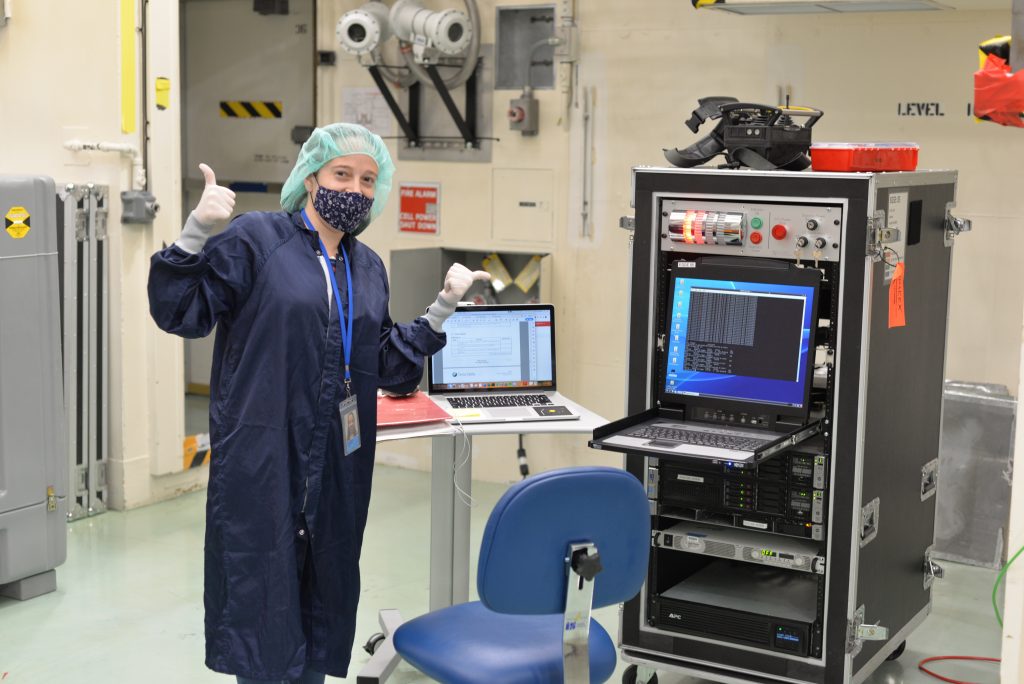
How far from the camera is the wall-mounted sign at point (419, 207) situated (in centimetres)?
570

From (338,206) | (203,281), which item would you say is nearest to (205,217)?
(203,281)

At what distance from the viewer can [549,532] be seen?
2316 millimetres

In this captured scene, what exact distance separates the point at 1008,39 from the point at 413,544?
9.45ft

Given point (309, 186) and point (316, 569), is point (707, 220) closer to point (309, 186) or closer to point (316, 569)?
point (309, 186)

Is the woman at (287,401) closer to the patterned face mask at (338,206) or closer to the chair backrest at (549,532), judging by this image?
the patterned face mask at (338,206)

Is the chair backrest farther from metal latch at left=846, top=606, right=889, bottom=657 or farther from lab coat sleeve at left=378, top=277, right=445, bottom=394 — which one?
metal latch at left=846, top=606, right=889, bottom=657

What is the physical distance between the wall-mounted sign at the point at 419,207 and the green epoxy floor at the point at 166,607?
1275 millimetres

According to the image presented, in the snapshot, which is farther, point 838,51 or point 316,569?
point 838,51

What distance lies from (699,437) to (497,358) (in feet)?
2.62

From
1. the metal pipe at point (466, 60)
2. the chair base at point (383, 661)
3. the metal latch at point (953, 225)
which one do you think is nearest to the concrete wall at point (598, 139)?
the metal pipe at point (466, 60)

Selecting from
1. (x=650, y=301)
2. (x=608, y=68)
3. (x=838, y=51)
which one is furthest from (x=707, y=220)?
(x=608, y=68)

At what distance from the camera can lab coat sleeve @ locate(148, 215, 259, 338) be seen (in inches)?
102

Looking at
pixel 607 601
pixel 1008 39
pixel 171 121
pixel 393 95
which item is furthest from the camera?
pixel 393 95

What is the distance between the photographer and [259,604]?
2.73 meters
